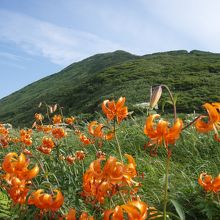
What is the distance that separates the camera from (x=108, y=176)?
220 cm

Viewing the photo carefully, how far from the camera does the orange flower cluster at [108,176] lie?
2178mm

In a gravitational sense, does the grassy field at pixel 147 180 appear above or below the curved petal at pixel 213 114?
below

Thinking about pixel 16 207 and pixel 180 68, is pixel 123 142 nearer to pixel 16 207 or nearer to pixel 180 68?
pixel 16 207

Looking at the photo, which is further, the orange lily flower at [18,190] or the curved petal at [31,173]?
the orange lily flower at [18,190]

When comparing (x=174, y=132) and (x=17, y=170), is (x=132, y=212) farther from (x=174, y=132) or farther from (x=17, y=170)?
(x=17, y=170)

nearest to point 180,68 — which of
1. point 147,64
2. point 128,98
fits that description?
point 147,64

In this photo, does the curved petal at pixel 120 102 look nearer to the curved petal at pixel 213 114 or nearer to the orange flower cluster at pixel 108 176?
the orange flower cluster at pixel 108 176

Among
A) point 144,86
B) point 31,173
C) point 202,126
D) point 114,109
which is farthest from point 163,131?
point 144,86

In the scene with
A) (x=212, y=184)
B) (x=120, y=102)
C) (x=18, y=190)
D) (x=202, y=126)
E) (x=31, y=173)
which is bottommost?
(x=212, y=184)

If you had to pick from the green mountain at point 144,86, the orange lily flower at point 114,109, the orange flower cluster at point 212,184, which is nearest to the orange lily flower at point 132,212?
the orange flower cluster at point 212,184

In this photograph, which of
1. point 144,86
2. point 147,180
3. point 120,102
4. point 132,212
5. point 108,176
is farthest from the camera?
point 144,86

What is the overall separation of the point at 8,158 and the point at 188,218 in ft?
5.24

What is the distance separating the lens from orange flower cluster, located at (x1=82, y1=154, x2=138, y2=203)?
7.14 feet

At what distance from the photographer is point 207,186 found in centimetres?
299
